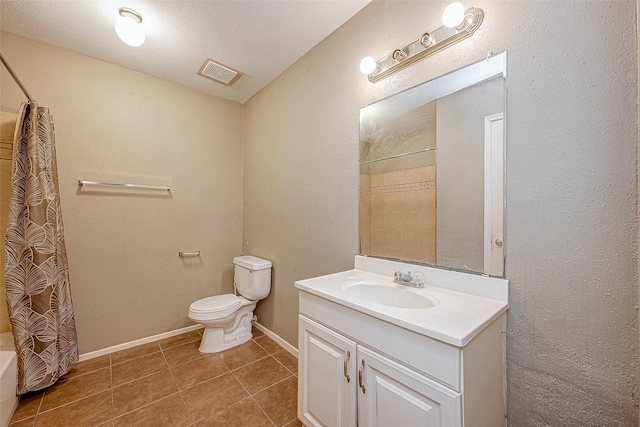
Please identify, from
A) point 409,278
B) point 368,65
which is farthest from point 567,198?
point 368,65

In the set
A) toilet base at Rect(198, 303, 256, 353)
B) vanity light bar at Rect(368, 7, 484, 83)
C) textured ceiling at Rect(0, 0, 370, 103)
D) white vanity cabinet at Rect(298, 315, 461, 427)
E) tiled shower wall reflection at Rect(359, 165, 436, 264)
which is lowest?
toilet base at Rect(198, 303, 256, 353)

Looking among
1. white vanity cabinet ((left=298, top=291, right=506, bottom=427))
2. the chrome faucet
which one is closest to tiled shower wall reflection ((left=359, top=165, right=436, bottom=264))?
the chrome faucet

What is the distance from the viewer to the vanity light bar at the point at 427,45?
3.75 feet

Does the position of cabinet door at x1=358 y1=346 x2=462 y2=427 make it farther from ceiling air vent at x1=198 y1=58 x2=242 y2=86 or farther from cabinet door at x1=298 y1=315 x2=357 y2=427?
ceiling air vent at x1=198 y1=58 x2=242 y2=86

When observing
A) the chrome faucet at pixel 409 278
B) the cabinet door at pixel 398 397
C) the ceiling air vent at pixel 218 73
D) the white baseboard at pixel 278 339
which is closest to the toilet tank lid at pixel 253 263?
the white baseboard at pixel 278 339

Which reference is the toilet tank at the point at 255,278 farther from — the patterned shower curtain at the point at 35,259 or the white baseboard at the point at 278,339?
the patterned shower curtain at the point at 35,259

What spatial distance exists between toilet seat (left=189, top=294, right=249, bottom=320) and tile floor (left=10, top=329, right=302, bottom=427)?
0.34m

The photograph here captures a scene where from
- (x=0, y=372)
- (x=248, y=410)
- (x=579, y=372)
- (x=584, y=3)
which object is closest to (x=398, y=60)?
(x=584, y=3)

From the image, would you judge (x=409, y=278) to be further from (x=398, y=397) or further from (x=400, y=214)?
(x=398, y=397)

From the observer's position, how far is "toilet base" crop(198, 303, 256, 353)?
2.17 m

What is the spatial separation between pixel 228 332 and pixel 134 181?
158 cm

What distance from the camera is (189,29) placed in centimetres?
177

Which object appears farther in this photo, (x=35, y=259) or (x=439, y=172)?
(x=35, y=259)

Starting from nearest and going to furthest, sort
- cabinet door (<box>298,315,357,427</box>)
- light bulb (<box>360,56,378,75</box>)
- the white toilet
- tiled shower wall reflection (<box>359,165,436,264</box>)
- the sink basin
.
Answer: cabinet door (<box>298,315,357,427</box>) < the sink basin < tiled shower wall reflection (<box>359,165,436,264</box>) < light bulb (<box>360,56,378,75</box>) < the white toilet
